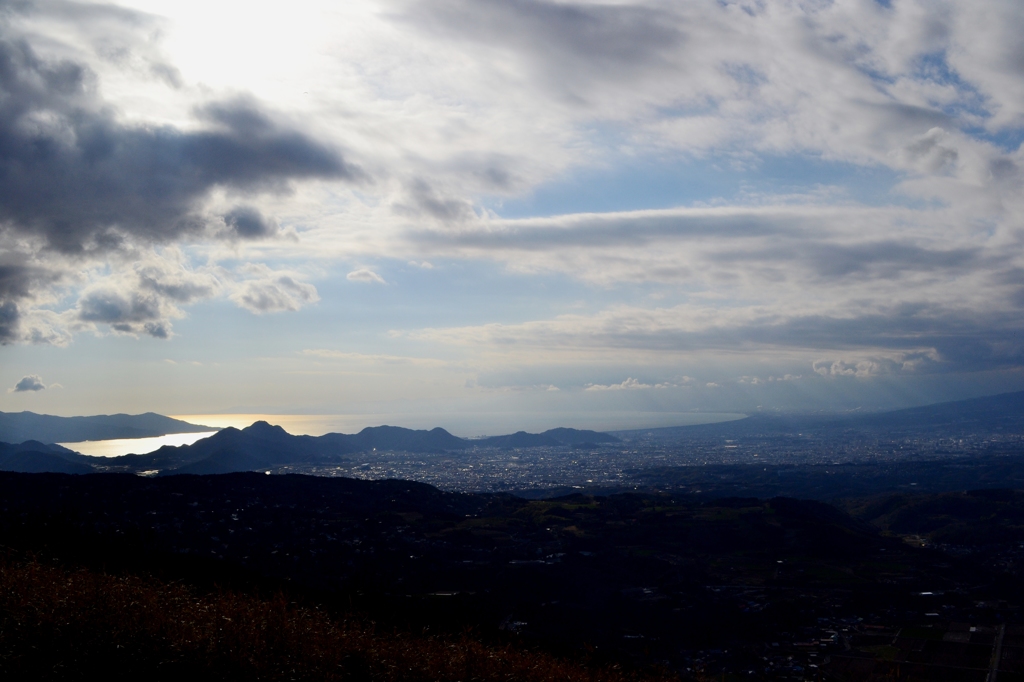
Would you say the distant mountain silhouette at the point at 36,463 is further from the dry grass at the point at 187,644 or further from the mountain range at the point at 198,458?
the dry grass at the point at 187,644

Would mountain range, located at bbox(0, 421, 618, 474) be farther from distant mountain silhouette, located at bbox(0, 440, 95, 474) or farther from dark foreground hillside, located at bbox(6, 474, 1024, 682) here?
dark foreground hillside, located at bbox(6, 474, 1024, 682)

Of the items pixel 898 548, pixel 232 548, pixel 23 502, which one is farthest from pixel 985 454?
pixel 23 502

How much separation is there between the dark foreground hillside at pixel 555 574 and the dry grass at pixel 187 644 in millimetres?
83

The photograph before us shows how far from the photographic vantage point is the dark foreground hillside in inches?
707

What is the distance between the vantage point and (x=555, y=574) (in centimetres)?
4925

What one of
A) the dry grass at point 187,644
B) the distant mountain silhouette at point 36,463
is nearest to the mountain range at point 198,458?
the distant mountain silhouette at point 36,463

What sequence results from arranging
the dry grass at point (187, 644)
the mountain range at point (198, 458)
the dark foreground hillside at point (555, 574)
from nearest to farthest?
the dry grass at point (187, 644), the dark foreground hillside at point (555, 574), the mountain range at point (198, 458)

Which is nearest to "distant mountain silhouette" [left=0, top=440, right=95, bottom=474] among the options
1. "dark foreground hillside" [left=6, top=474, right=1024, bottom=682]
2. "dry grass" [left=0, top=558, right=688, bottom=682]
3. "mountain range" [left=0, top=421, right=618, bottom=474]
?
"mountain range" [left=0, top=421, right=618, bottom=474]

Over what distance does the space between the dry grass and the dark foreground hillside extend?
83 millimetres

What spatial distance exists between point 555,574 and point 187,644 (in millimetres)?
41918

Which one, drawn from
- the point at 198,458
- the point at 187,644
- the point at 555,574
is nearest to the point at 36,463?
the point at 198,458

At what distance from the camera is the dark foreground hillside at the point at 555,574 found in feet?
59.0

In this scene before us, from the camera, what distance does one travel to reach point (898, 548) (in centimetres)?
6431

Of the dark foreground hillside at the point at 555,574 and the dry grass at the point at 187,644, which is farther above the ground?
the dry grass at the point at 187,644
